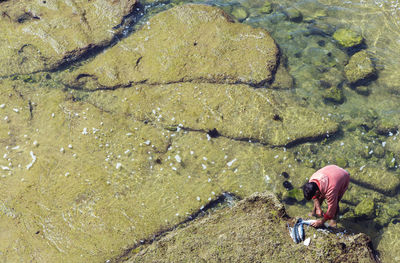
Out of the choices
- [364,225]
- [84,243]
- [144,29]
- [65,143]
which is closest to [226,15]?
[144,29]

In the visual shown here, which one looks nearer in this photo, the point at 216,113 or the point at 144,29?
the point at 216,113

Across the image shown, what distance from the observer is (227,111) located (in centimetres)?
945

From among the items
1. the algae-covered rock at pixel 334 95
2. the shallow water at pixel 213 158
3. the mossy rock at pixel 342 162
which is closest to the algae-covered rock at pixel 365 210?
the shallow water at pixel 213 158

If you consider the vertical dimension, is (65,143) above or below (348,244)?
below

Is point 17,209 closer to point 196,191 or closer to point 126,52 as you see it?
point 196,191

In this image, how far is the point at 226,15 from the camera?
1148 cm

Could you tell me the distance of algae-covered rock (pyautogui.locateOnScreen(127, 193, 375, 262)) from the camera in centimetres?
569

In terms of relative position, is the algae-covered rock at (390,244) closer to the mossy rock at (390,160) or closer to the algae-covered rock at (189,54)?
the mossy rock at (390,160)

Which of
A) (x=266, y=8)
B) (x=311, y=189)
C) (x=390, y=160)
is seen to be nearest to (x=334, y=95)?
(x=390, y=160)

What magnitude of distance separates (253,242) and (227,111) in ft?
15.2

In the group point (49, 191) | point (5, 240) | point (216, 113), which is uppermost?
point (216, 113)

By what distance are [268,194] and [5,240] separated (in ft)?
22.7

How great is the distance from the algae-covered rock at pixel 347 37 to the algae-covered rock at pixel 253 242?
7.97m

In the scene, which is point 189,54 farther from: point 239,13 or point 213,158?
point 213,158
